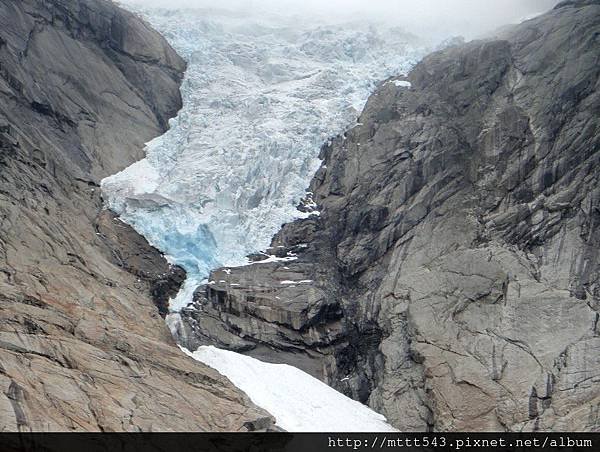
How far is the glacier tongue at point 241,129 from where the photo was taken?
3578 centimetres

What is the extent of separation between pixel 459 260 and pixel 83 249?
1610 centimetres

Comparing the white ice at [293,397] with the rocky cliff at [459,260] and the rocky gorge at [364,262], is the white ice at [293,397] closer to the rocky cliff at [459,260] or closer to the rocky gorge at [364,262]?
the rocky gorge at [364,262]

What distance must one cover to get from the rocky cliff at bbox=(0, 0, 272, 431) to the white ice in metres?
1.87

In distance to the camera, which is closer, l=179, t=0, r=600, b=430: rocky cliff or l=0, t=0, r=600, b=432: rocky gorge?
l=0, t=0, r=600, b=432: rocky gorge

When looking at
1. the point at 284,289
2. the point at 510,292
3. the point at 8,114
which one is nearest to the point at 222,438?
the point at 284,289

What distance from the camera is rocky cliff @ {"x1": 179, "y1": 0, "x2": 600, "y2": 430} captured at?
91.3 ft

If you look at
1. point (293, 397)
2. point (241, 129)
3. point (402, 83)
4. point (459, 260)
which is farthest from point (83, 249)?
point (402, 83)

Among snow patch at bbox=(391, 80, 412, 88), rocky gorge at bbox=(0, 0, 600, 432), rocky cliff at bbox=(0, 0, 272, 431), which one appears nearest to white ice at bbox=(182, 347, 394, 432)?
rocky gorge at bbox=(0, 0, 600, 432)

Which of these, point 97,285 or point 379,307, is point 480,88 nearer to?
point 379,307

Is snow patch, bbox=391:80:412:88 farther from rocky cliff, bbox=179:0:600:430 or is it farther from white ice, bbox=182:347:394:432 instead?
white ice, bbox=182:347:394:432

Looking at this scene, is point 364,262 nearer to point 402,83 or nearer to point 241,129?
point 402,83

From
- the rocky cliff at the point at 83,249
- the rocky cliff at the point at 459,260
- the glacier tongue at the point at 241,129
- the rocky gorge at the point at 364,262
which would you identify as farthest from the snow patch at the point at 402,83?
the rocky cliff at the point at 83,249

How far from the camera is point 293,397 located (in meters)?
28.3

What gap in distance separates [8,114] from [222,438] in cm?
1869
